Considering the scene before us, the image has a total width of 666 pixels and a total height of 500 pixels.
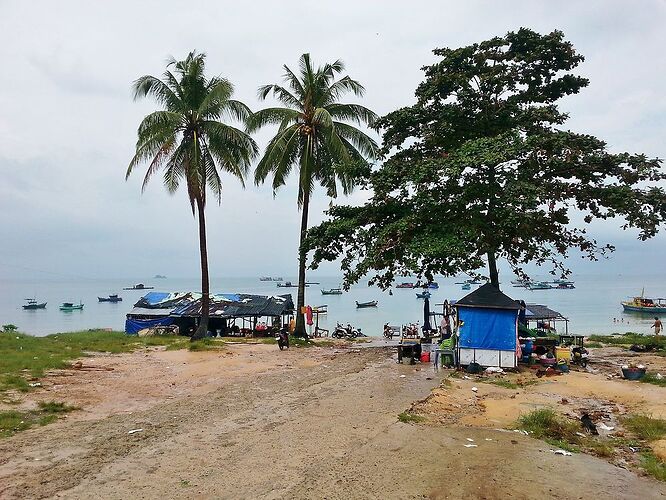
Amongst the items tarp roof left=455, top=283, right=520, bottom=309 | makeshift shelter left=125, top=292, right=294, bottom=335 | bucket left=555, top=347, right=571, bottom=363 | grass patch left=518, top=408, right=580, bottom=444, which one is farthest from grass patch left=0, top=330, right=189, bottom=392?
bucket left=555, top=347, right=571, bottom=363

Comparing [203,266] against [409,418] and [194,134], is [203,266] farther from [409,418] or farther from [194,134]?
[409,418]

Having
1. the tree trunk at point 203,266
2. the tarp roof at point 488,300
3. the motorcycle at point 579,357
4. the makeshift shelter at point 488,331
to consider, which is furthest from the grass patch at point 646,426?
the tree trunk at point 203,266

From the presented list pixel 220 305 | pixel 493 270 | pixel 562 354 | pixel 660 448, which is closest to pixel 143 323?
pixel 220 305

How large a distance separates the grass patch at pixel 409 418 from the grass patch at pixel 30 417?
6614 mm

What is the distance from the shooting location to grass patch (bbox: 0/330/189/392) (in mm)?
12973

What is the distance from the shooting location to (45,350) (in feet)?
60.5

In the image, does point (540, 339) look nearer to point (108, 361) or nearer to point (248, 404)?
point (248, 404)

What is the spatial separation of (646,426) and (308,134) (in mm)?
19082

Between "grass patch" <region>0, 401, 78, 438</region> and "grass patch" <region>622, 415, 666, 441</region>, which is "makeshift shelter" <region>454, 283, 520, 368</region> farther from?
"grass patch" <region>0, 401, 78, 438</region>

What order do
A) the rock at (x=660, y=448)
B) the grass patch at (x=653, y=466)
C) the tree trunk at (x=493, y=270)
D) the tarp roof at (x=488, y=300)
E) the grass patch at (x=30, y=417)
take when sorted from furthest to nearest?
the tree trunk at (x=493, y=270), the tarp roof at (x=488, y=300), the grass patch at (x=30, y=417), the rock at (x=660, y=448), the grass patch at (x=653, y=466)

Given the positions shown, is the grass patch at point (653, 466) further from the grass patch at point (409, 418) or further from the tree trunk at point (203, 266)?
the tree trunk at point (203, 266)

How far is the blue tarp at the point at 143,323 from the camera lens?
1134 inches

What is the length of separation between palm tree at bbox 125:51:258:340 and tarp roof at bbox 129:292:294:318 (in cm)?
457

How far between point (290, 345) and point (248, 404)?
12.1 meters
